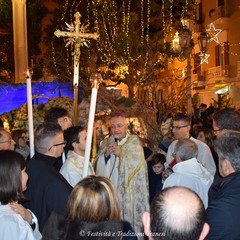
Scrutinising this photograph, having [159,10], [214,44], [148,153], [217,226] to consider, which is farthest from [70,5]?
[217,226]

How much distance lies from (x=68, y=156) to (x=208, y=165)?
226 cm

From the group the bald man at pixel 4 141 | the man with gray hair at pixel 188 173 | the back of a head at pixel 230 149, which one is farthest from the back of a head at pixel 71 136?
the back of a head at pixel 230 149

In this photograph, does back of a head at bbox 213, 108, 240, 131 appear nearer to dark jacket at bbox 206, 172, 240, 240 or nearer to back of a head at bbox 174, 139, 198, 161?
back of a head at bbox 174, 139, 198, 161

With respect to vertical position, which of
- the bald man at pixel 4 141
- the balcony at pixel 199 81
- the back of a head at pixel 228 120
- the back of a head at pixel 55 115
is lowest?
the bald man at pixel 4 141

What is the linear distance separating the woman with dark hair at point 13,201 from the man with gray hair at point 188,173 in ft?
5.80

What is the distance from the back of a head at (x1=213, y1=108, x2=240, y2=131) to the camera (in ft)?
17.1

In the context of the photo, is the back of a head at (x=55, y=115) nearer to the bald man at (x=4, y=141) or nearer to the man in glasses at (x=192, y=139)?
the bald man at (x=4, y=141)

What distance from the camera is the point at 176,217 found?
2.00 meters

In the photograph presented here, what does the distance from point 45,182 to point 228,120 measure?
2.65 metres

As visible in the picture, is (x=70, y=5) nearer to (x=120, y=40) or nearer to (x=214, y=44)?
(x=120, y=40)

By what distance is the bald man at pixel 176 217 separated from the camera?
2.00m

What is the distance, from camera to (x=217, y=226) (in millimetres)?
2779

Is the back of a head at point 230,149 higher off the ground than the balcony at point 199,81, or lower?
lower

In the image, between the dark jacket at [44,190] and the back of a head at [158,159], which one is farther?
the back of a head at [158,159]
